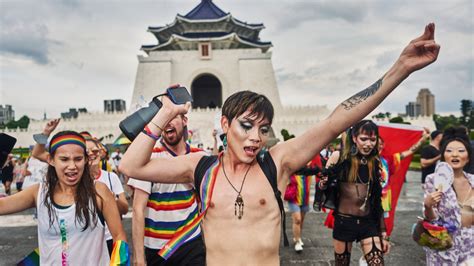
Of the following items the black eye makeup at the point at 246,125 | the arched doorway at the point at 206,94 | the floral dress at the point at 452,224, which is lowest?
the floral dress at the point at 452,224

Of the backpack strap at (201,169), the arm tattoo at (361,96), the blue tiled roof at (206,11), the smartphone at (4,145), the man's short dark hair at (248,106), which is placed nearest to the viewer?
the arm tattoo at (361,96)

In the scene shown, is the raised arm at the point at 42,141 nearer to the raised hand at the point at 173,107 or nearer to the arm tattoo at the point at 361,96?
the raised hand at the point at 173,107

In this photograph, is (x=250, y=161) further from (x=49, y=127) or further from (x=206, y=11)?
(x=206, y=11)

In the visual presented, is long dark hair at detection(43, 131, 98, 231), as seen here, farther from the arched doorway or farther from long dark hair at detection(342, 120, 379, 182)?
the arched doorway

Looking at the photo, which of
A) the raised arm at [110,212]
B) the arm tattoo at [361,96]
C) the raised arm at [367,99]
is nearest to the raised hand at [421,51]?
the raised arm at [367,99]

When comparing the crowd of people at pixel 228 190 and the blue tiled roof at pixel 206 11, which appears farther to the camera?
the blue tiled roof at pixel 206 11

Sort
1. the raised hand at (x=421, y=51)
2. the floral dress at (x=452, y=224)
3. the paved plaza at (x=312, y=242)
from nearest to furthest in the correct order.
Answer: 1. the raised hand at (x=421, y=51)
2. the floral dress at (x=452, y=224)
3. the paved plaza at (x=312, y=242)

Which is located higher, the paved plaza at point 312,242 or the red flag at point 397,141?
the red flag at point 397,141

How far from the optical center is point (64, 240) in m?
2.37

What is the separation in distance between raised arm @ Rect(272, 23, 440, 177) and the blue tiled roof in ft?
124

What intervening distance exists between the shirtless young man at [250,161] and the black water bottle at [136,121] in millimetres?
43

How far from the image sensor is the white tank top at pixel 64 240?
236 cm

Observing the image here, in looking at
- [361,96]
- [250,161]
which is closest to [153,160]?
[250,161]

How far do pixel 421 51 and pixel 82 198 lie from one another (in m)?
2.12
